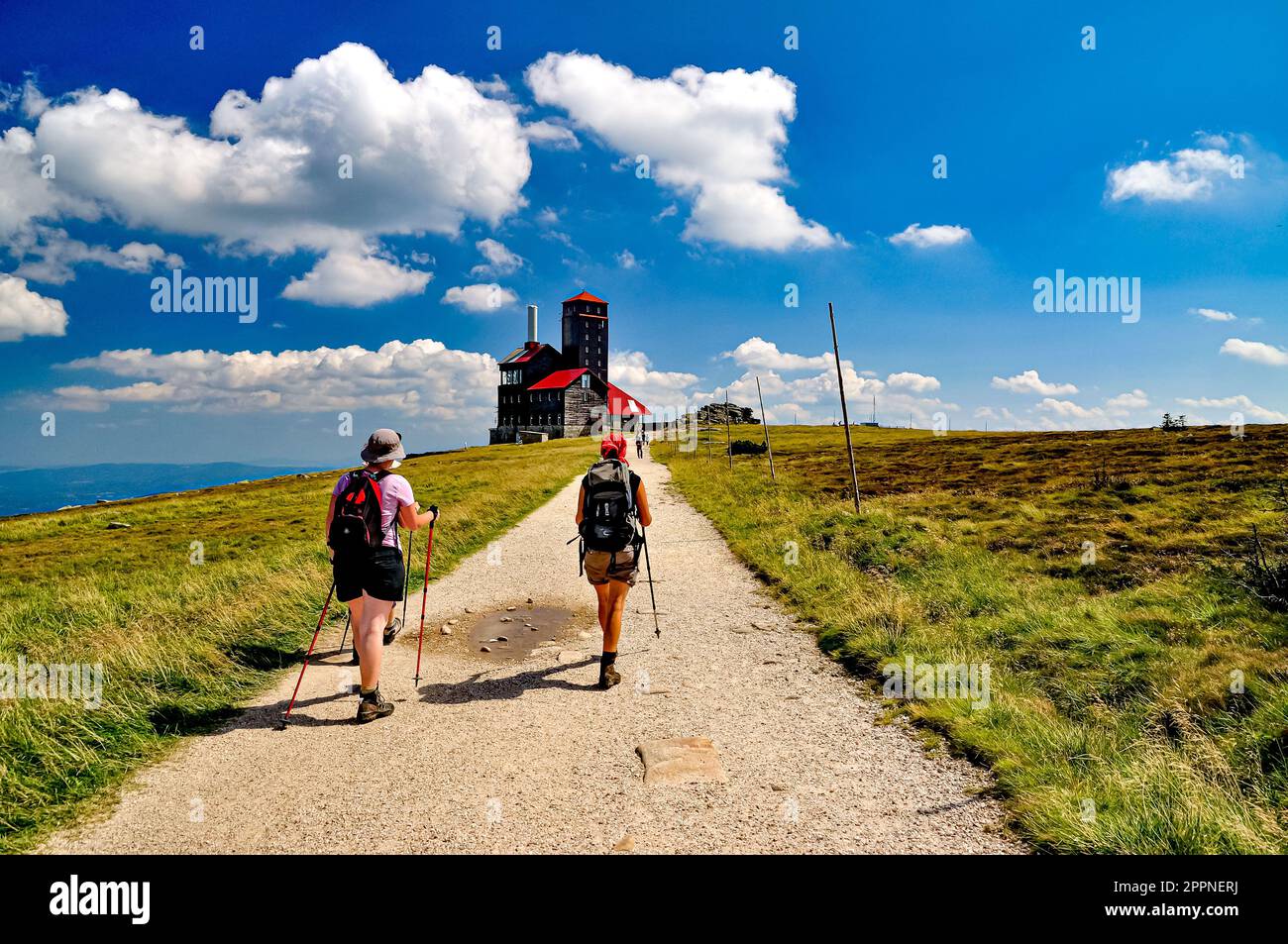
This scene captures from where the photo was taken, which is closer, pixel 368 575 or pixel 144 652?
pixel 368 575

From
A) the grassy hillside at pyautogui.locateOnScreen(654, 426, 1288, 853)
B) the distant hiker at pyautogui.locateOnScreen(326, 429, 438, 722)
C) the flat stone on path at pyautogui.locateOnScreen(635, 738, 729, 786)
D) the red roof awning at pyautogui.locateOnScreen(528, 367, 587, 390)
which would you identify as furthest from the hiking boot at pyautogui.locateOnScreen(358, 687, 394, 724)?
the red roof awning at pyautogui.locateOnScreen(528, 367, 587, 390)

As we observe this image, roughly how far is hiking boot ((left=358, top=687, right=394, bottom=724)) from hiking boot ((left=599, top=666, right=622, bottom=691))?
7.43 ft

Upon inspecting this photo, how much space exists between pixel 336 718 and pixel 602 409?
102 meters

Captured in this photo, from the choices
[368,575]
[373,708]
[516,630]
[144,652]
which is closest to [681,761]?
[373,708]

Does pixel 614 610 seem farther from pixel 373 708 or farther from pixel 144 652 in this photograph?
pixel 144 652

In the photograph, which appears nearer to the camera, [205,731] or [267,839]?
[267,839]

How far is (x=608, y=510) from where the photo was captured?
7.71 metres

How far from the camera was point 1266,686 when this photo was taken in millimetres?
6402

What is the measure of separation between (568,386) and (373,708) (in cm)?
9820

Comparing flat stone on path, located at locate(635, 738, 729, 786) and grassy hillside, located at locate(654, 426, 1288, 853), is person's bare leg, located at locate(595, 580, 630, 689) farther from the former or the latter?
grassy hillside, located at locate(654, 426, 1288, 853)

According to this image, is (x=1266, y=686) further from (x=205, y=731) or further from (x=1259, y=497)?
(x=1259, y=497)

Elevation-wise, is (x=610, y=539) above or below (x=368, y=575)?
above

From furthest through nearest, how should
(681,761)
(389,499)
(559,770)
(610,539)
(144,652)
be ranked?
(610,539), (144,652), (389,499), (681,761), (559,770)
